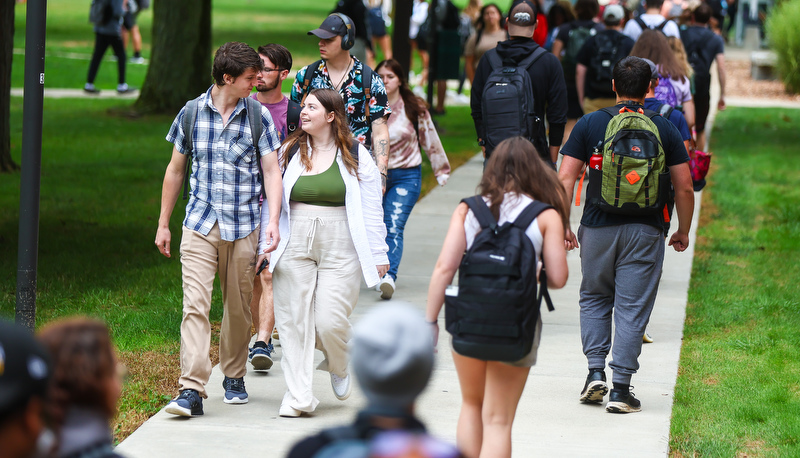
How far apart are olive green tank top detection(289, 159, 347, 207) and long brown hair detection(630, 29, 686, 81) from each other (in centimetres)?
304

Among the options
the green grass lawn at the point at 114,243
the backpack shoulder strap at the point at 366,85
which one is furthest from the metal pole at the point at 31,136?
the backpack shoulder strap at the point at 366,85

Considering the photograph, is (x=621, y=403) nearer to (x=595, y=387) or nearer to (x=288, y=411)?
(x=595, y=387)

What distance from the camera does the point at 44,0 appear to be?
207 inches

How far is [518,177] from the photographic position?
400 centimetres

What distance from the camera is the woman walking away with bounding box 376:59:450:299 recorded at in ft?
25.0

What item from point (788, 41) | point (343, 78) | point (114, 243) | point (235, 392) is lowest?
point (114, 243)

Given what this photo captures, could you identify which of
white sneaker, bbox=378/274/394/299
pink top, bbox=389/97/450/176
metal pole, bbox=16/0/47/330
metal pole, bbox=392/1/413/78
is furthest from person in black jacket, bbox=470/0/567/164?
metal pole, bbox=392/1/413/78

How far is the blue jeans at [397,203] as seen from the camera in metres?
7.68

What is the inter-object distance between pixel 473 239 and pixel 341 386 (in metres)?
1.78

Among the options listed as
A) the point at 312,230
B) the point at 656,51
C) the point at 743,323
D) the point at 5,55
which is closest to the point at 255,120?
the point at 312,230

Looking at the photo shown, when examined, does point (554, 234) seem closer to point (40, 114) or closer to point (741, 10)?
point (40, 114)

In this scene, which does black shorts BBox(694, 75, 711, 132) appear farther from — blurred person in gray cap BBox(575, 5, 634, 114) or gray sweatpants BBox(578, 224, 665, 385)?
gray sweatpants BBox(578, 224, 665, 385)

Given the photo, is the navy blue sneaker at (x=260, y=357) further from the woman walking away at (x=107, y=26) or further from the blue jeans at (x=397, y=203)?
the woman walking away at (x=107, y=26)

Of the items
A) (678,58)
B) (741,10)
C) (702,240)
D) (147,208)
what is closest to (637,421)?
(678,58)
